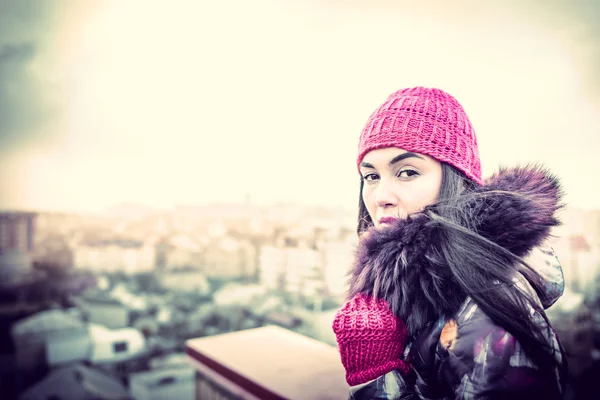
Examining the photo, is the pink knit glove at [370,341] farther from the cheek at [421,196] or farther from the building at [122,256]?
the building at [122,256]

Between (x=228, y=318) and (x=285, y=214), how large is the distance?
0.79 m

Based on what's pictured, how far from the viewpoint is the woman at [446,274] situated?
463 mm

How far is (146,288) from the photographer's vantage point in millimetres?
2480

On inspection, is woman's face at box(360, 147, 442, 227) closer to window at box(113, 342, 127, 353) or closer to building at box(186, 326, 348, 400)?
building at box(186, 326, 348, 400)

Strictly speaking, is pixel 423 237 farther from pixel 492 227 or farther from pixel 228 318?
pixel 228 318

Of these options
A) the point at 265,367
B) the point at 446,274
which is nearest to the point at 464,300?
the point at 446,274

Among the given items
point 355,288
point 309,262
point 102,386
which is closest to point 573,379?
point 309,262

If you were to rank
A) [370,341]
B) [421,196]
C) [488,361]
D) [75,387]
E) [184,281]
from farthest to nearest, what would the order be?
1. [184,281]
2. [75,387]
3. [421,196]
4. [370,341]
5. [488,361]

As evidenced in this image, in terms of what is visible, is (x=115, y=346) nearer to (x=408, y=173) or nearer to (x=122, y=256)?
(x=122, y=256)

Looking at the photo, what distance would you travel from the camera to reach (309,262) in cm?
203

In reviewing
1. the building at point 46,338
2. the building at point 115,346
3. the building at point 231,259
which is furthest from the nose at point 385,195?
the building at point 46,338

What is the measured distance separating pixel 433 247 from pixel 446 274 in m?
0.05

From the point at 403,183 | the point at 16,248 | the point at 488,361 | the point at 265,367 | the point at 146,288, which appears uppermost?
the point at 403,183

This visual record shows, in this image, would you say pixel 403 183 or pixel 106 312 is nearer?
pixel 403 183
